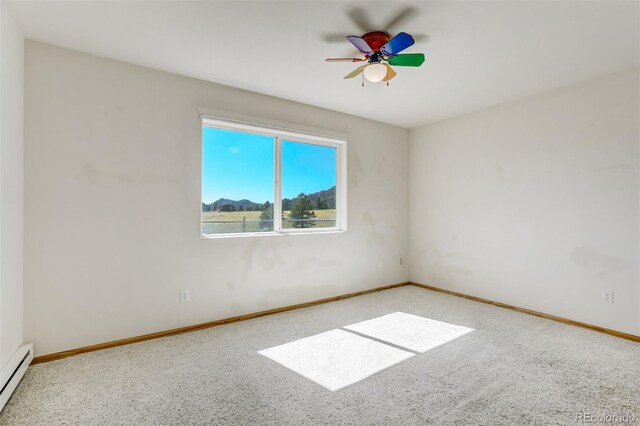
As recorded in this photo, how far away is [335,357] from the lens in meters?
2.54

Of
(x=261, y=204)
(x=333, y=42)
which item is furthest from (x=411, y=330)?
(x=333, y=42)

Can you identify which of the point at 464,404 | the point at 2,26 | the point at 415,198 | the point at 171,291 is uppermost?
the point at 2,26

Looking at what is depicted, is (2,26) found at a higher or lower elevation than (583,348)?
higher

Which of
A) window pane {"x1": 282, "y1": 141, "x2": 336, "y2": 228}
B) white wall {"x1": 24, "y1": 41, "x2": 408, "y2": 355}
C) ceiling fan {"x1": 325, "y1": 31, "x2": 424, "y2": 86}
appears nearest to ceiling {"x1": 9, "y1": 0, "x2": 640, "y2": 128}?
ceiling fan {"x1": 325, "y1": 31, "x2": 424, "y2": 86}

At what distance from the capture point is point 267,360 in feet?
8.21

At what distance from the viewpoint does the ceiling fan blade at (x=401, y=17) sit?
2.11m

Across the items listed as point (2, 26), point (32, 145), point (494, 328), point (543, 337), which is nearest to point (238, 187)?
point (32, 145)

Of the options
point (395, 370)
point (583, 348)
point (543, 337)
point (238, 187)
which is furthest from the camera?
point (238, 187)

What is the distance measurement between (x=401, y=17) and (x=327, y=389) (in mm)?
2490

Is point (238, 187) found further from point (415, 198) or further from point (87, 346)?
point (415, 198)

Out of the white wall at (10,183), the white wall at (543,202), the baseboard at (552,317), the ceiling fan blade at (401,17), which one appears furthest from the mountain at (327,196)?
the white wall at (10,183)

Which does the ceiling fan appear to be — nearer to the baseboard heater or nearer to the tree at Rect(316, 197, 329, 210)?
the tree at Rect(316, 197, 329, 210)

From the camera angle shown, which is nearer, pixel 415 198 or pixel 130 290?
pixel 130 290

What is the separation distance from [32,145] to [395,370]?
317 cm
